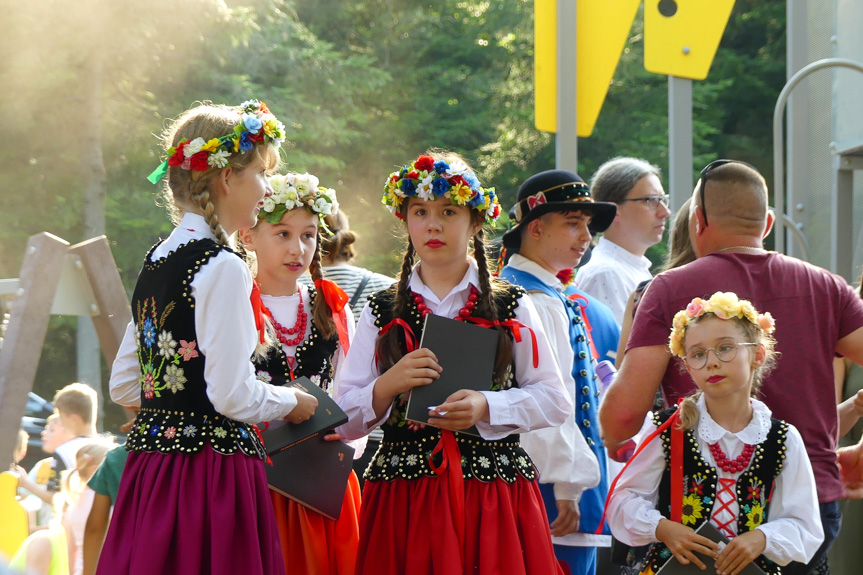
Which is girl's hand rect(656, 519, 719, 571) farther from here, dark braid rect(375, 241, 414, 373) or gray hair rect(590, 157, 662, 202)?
gray hair rect(590, 157, 662, 202)

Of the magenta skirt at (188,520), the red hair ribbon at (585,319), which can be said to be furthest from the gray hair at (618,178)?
the magenta skirt at (188,520)

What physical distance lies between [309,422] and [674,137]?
349 centimetres

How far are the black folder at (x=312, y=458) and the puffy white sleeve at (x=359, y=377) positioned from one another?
0.06 meters

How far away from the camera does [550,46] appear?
5695mm

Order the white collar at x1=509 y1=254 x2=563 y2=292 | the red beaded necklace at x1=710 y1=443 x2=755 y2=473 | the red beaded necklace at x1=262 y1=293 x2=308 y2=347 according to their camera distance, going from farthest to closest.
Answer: the white collar at x1=509 y1=254 x2=563 y2=292 < the red beaded necklace at x1=262 y1=293 x2=308 y2=347 < the red beaded necklace at x1=710 y1=443 x2=755 y2=473

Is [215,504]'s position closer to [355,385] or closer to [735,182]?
[355,385]

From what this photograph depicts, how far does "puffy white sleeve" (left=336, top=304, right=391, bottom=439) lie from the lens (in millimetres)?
3052

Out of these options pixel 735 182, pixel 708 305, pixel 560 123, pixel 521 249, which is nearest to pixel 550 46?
pixel 560 123

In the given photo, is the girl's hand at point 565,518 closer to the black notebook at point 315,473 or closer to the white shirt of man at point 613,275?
the black notebook at point 315,473

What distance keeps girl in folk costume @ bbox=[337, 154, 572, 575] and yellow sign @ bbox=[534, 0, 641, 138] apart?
260cm

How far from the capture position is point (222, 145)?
9.25ft

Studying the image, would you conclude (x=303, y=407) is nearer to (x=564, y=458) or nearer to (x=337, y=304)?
(x=337, y=304)

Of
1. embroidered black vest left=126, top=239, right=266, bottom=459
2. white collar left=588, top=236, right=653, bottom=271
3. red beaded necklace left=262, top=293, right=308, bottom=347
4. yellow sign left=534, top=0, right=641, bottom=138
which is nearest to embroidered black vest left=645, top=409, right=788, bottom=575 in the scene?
embroidered black vest left=126, top=239, right=266, bottom=459

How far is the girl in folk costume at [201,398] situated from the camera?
103 inches
